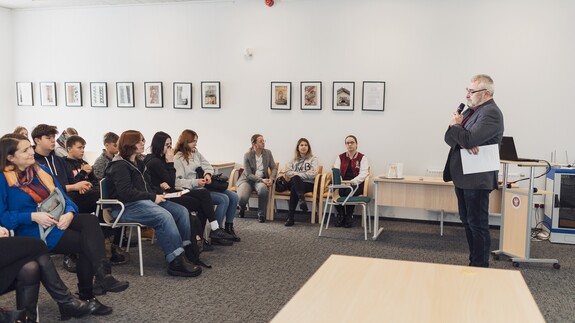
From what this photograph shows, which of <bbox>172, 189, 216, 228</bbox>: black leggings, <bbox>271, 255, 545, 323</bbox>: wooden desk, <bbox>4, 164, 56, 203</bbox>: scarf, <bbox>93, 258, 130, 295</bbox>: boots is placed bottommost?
<bbox>93, 258, 130, 295</bbox>: boots

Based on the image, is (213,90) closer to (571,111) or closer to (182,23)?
(182,23)

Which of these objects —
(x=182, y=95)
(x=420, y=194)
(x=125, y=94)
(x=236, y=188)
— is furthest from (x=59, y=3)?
(x=420, y=194)

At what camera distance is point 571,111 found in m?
5.97

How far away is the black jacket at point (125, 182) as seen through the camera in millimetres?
3943

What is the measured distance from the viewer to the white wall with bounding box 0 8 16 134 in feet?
26.1

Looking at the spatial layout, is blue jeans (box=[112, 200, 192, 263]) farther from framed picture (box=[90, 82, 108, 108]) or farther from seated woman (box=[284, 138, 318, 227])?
framed picture (box=[90, 82, 108, 108])

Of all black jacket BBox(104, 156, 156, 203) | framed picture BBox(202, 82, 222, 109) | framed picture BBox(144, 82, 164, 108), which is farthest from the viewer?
framed picture BBox(144, 82, 164, 108)

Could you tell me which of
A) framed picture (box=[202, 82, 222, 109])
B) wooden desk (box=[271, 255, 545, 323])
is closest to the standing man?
wooden desk (box=[271, 255, 545, 323])

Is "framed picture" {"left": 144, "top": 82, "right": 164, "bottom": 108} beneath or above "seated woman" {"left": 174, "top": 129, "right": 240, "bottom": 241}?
above

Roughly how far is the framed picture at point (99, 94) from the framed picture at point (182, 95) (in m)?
1.23

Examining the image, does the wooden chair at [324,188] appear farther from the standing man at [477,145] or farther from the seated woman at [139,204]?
the seated woman at [139,204]

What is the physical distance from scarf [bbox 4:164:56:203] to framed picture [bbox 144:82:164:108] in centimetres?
449

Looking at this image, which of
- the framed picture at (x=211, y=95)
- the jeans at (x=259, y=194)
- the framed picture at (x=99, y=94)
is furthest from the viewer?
the framed picture at (x=99, y=94)

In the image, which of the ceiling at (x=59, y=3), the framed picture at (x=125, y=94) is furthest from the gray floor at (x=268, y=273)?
the ceiling at (x=59, y=3)
